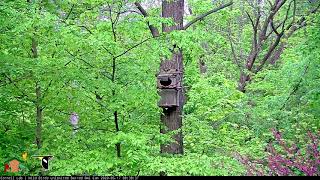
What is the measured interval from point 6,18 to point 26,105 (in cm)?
135

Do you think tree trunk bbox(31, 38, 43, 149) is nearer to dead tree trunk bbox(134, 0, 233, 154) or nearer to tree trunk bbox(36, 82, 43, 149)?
tree trunk bbox(36, 82, 43, 149)

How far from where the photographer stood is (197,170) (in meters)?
5.34

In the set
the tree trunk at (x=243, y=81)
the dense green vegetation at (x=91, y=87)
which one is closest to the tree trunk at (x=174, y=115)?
the dense green vegetation at (x=91, y=87)

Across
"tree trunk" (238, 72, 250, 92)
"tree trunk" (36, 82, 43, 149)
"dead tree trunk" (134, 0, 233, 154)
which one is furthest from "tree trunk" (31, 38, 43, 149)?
"tree trunk" (238, 72, 250, 92)

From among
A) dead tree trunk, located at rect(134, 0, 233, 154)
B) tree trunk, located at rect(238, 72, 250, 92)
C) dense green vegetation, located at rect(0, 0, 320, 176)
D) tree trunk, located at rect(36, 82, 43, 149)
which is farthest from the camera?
tree trunk, located at rect(238, 72, 250, 92)

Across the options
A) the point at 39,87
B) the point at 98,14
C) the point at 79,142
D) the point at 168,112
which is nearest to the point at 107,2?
the point at 98,14

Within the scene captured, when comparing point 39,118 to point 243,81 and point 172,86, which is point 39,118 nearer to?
point 172,86

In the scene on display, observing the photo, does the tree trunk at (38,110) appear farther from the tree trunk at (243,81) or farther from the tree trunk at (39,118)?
the tree trunk at (243,81)

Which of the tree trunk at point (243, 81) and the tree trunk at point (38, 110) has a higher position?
the tree trunk at point (243, 81)

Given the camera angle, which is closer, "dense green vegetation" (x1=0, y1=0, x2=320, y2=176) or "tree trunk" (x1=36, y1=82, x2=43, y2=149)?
"dense green vegetation" (x1=0, y1=0, x2=320, y2=176)

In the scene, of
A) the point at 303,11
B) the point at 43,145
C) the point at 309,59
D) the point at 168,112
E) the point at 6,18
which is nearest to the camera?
the point at 6,18

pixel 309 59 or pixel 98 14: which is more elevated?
pixel 98 14

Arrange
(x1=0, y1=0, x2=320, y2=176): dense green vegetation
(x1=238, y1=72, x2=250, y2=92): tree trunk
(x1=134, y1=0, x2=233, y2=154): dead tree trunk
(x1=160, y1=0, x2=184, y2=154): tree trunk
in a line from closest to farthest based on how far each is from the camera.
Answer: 1. (x1=0, y1=0, x2=320, y2=176): dense green vegetation
2. (x1=134, y1=0, x2=233, y2=154): dead tree trunk
3. (x1=160, y1=0, x2=184, y2=154): tree trunk
4. (x1=238, y1=72, x2=250, y2=92): tree trunk

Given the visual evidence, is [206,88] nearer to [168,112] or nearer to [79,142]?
[168,112]
